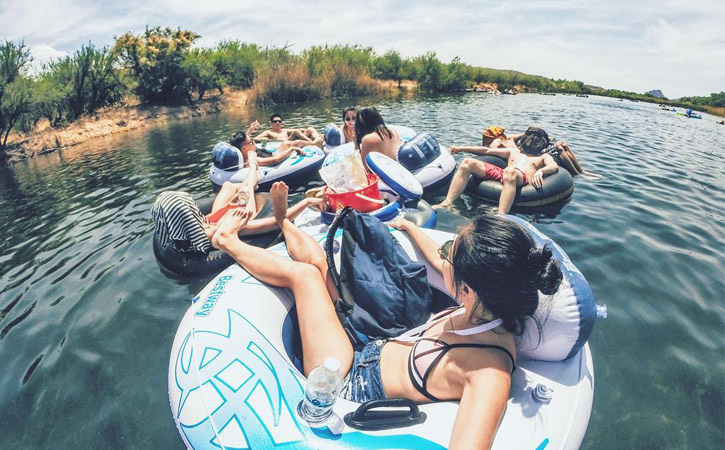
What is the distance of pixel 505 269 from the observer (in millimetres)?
1463

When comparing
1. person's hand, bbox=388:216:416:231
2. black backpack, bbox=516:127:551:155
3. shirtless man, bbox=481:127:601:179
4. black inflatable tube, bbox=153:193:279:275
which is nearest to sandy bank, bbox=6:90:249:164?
black inflatable tube, bbox=153:193:279:275

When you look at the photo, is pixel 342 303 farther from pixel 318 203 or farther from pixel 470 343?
pixel 318 203

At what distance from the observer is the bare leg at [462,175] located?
529 centimetres

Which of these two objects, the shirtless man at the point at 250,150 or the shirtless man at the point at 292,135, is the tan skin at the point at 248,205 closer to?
the shirtless man at the point at 250,150

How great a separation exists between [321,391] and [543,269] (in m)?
1.07

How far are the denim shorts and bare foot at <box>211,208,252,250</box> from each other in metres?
1.65

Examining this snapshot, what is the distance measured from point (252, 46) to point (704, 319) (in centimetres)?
3001

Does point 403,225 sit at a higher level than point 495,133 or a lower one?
lower

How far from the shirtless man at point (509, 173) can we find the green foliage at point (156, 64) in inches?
848

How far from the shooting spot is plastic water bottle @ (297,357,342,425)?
1.42m

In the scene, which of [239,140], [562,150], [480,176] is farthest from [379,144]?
[562,150]

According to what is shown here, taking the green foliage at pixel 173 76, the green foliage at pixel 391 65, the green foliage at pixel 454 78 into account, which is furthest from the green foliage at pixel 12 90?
the green foliage at pixel 454 78

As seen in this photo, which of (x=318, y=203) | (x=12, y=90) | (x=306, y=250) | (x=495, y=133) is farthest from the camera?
(x=12, y=90)

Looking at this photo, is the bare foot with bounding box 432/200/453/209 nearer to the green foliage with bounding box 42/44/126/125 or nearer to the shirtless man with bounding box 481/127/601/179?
the shirtless man with bounding box 481/127/601/179
